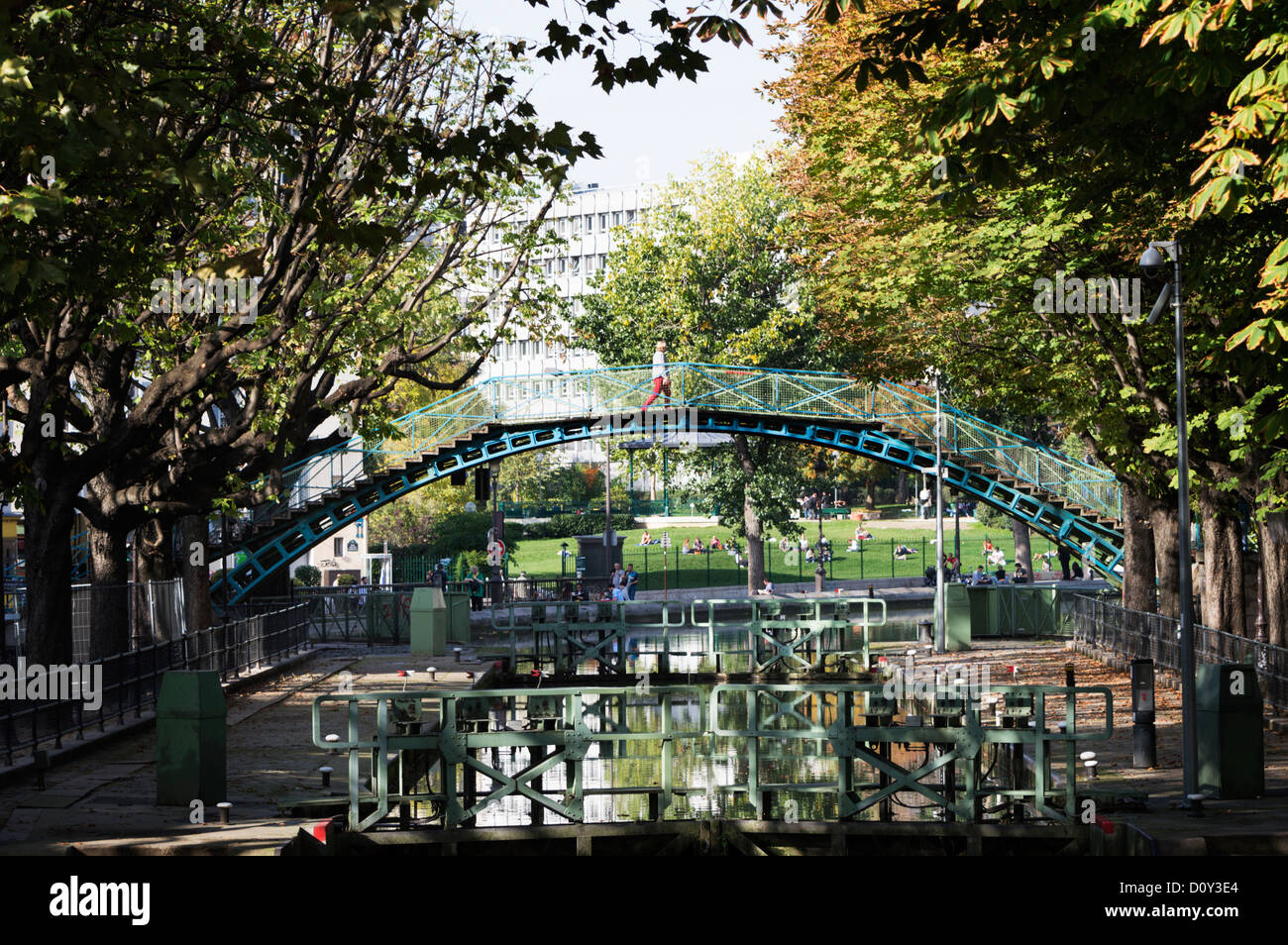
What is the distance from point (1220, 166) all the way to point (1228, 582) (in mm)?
18059

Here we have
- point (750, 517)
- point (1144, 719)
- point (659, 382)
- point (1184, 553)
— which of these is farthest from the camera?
point (750, 517)

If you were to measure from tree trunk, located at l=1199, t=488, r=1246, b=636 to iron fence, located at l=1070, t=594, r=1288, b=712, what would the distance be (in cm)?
48

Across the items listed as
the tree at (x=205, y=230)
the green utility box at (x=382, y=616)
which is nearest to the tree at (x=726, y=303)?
the green utility box at (x=382, y=616)

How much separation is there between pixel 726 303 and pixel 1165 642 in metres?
27.4

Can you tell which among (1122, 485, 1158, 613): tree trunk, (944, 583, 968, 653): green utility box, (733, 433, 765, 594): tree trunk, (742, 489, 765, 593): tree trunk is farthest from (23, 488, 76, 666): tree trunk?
(742, 489, 765, 593): tree trunk

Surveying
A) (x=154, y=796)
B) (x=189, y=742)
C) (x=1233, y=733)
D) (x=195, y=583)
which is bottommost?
(x=154, y=796)

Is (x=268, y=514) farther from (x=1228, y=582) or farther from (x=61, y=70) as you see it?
(x=61, y=70)

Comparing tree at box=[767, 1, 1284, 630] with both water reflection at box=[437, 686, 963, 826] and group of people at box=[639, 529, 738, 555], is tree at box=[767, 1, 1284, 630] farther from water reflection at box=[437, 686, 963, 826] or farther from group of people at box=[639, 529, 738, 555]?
group of people at box=[639, 529, 738, 555]

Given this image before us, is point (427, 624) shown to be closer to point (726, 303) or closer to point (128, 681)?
point (128, 681)

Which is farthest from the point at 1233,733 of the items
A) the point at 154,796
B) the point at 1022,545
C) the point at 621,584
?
the point at 1022,545

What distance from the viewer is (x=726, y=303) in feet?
176

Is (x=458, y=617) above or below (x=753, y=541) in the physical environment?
below
